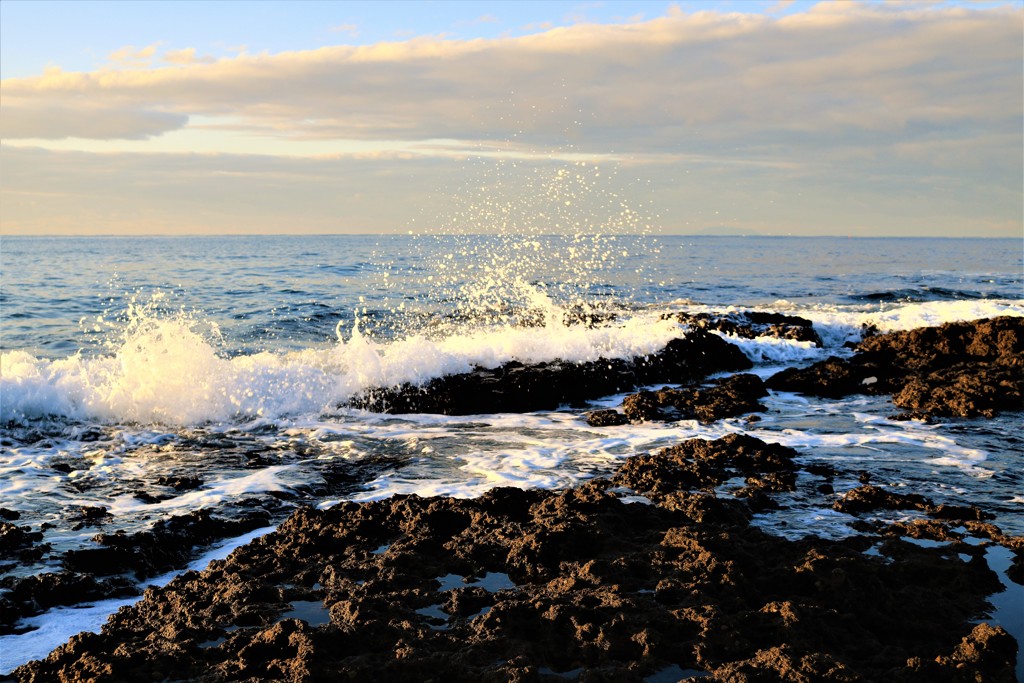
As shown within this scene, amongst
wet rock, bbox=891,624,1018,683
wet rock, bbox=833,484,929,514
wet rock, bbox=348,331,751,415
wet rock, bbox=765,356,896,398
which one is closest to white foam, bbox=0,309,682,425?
wet rock, bbox=348,331,751,415

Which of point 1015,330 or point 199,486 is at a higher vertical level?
point 1015,330

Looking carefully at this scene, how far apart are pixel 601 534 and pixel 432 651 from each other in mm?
1639

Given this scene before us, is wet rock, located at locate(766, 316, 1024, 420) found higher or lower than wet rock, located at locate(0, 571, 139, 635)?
higher

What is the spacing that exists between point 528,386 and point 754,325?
8.35 m

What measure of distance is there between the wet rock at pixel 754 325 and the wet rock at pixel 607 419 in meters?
6.27

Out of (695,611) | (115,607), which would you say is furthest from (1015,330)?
(115,607)

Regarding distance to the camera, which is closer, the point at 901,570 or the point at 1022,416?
the point at 901,570

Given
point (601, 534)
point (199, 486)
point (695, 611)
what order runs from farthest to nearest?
point (199, 486), point (601, 534), point (695, 611)

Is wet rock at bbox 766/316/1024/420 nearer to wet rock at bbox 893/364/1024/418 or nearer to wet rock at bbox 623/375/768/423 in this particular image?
wet rock at bbox 893/364/1024/418

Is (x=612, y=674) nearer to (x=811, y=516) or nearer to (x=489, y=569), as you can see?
(x=489, y=569)

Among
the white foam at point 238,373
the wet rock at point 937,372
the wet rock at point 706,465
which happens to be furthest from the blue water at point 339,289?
the wet rock at point 706,465

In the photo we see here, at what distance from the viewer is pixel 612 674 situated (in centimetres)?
370

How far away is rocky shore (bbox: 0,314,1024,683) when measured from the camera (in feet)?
12.5

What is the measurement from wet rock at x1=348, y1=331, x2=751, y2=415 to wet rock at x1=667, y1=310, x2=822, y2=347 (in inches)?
122
